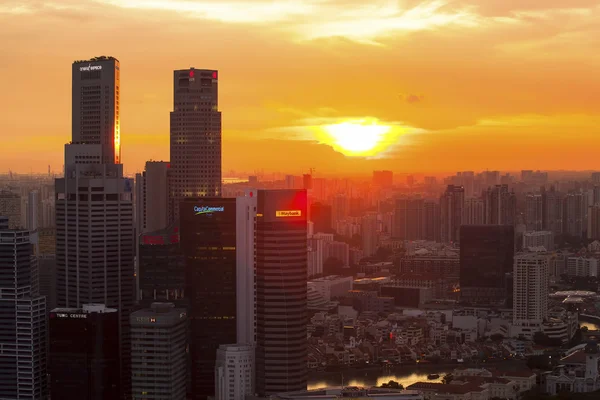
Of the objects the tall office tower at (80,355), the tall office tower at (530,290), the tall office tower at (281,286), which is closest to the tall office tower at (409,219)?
the tall office tower at (530,290)

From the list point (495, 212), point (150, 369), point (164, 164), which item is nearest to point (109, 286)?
point (150, 369)

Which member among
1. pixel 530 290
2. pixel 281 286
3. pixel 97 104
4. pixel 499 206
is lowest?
pixel 530 290

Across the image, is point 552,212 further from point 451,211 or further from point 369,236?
point 369,236

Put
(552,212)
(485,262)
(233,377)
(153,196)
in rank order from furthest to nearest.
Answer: (552,212) < (485,262) < (153,196) < (233,377)

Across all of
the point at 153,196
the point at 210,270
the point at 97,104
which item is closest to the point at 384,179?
the point at 153,196

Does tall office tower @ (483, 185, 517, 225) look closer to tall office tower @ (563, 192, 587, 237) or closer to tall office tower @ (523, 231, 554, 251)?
tall office tower @ (523, 231, 554, 251)

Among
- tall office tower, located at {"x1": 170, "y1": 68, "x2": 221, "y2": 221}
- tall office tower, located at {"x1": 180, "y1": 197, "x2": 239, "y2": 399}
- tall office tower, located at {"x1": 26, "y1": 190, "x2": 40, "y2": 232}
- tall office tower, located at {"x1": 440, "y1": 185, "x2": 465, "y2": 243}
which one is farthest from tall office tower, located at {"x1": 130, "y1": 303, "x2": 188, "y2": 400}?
tall office tower, located at {"x1": 440, "y1": 185, "x2": 465, "y2": 243}

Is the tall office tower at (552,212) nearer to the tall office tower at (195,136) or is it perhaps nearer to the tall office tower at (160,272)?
the tall office tower at (195,136)

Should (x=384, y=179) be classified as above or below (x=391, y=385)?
above

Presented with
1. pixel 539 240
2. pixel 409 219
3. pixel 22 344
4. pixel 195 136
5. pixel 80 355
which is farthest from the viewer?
pixel 409 219
